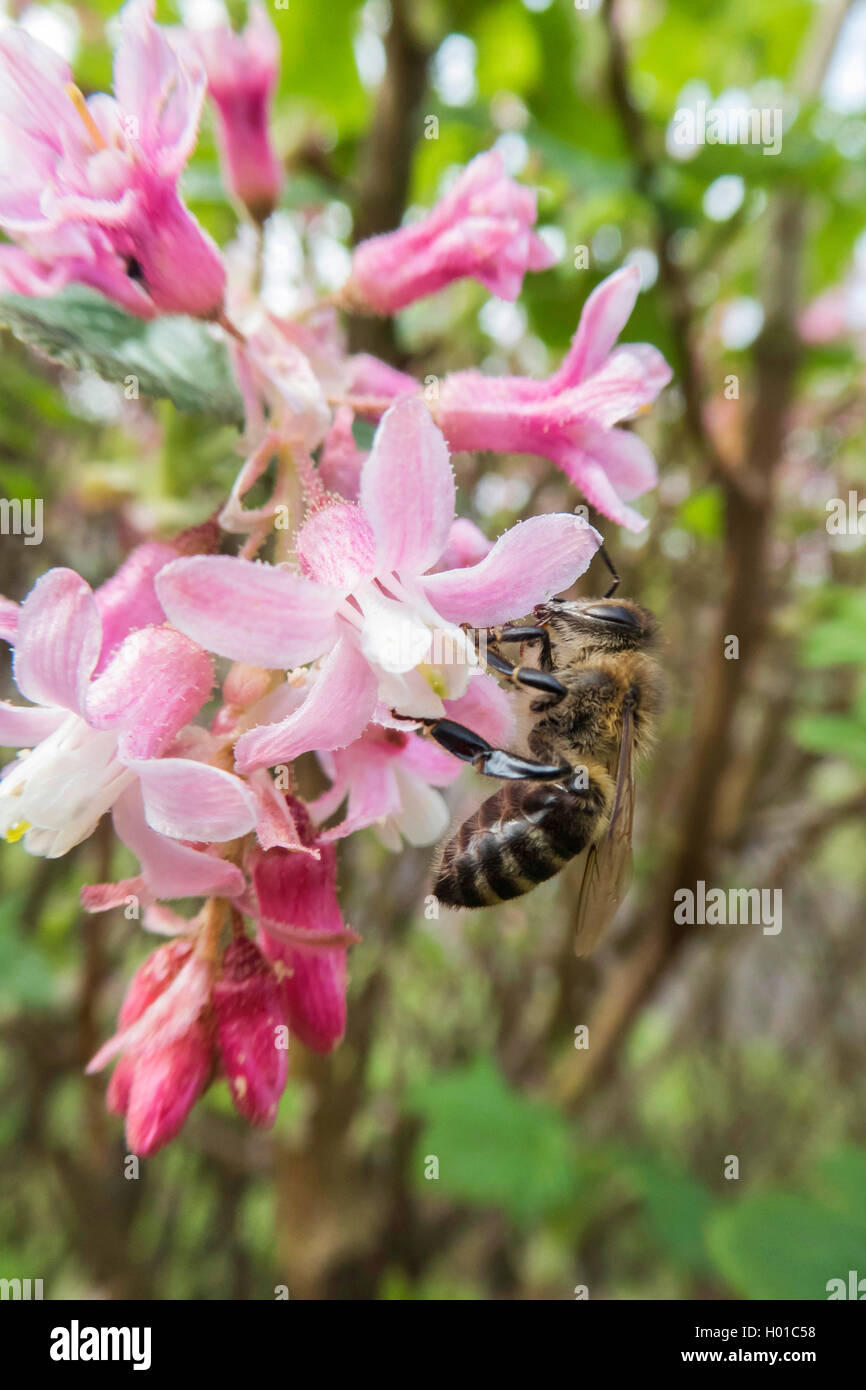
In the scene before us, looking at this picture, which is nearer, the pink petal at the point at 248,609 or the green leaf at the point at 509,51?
the pink petal at the point at 248,609

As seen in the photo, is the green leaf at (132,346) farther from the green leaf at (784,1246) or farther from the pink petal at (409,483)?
the green leaf at (784,1246)

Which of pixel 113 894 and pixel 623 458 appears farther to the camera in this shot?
pixel 623 458

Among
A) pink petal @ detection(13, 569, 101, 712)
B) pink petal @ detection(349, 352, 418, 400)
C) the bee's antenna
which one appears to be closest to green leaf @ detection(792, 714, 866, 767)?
the bee's antenna

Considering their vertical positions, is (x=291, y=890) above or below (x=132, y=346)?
below

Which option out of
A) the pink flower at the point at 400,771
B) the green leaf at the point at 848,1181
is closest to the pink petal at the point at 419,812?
the pink flower at the point at 400,771

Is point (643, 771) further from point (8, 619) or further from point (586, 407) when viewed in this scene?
point (8, 619)

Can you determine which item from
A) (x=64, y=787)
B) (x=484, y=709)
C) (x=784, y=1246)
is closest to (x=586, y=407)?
(x=484, y=709)
